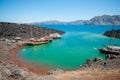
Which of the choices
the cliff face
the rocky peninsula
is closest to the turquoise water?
the rocky peninsula

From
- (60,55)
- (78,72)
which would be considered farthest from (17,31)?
(78,72)

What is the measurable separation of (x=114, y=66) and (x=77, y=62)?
1627 cm

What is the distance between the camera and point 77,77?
24828 mm

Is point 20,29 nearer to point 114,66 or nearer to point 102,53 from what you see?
point 102,53

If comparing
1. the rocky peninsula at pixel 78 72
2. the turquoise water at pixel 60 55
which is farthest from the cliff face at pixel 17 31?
the rocky peninsula at pixel 78 72

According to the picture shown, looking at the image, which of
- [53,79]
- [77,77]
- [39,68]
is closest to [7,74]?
[53,79]

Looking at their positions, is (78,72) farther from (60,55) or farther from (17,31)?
(17,31)

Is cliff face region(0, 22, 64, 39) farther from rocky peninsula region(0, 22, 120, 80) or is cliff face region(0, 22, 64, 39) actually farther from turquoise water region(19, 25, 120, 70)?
rocky peninsula region(0, 22, 120, 80)

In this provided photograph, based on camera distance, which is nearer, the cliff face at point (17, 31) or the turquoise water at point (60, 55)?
the turquoise water at point (60, 55)

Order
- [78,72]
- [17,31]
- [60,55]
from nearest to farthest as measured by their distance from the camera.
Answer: [78,72], [60,55], [17,31]

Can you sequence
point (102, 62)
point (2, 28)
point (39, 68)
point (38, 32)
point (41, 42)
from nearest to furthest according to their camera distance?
point (102, 62) < point (39, 68) < point (41, 42) < point (2, 28) < point (38, 32)

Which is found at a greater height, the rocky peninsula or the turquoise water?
the rocky peninsula

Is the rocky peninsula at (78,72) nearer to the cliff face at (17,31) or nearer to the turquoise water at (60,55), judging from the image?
the turquoise water at (60,55)

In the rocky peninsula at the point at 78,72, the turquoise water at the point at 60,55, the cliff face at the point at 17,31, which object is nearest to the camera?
the rocky peninsula at the point at 78,72
